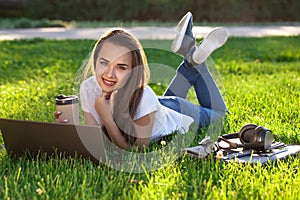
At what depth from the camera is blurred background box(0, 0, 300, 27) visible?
14.2m

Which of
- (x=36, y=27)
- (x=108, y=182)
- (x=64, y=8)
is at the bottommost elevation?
(x=108, y=182)

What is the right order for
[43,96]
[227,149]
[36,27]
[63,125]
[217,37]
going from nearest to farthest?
[63,125]
[227,149]
[217,37]
[43,96]
[36,27]

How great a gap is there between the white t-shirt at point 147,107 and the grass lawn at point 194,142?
0.74 feet

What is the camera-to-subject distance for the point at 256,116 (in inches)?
137

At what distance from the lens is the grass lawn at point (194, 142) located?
2139 mm

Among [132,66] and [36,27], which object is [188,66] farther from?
[36,27]

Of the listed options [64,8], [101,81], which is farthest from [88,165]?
[64,8]

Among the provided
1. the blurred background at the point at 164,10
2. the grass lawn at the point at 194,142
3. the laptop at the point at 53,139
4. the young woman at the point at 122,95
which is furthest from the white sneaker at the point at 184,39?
the blurred background at the point at 164,10

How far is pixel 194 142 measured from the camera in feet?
9.86

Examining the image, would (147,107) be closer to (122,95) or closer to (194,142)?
(122,95)

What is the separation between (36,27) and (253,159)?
9.61m

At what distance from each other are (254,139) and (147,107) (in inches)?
22.1

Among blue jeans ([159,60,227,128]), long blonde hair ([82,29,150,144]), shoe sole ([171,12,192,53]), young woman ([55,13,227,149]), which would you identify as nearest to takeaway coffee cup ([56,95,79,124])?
young woman ([55,13,227,149])

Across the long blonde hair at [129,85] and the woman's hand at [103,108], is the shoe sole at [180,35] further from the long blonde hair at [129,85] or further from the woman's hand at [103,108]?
the woman's hand at [103,108]
